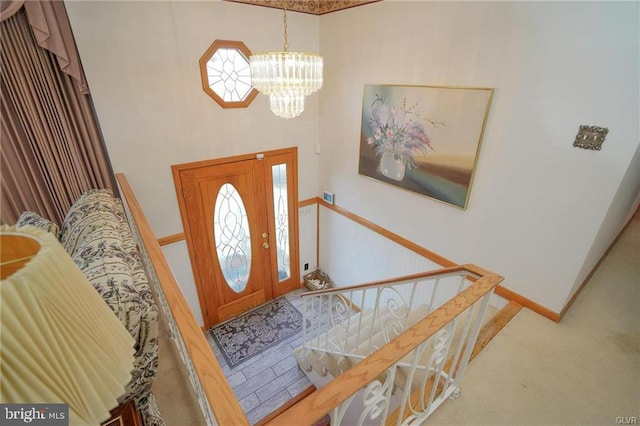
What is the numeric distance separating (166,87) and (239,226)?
1.75m

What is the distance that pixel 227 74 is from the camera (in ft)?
10.2

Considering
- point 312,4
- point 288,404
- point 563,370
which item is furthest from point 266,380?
point 312,4

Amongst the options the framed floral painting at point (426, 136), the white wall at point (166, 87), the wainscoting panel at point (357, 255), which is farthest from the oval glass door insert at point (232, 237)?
the framed floral painting at point (426, 136)

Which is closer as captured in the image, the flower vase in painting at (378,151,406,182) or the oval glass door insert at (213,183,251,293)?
the flower vase in painting at (378,151,406,182)

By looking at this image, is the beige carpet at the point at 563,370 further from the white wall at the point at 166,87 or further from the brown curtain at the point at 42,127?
the brown curtain at the point at 42,127

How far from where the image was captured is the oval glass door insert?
3.56 m

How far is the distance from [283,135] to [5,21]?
7.91 ft

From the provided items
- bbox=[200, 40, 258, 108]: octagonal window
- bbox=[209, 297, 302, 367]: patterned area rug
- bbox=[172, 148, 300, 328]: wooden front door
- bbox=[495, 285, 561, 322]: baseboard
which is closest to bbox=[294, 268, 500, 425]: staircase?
bbox=[495, 285, 561, 322]: baseboard

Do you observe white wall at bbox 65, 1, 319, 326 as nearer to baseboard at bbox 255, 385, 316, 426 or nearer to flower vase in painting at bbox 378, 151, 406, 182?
flower vase in painting at bbox 378, 151, 406, 182

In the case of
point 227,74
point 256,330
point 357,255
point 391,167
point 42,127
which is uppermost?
point 227,74

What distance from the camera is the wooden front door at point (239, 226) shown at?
11.0 feet

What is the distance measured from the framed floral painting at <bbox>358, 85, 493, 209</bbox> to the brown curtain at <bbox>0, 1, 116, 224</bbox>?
2.62m

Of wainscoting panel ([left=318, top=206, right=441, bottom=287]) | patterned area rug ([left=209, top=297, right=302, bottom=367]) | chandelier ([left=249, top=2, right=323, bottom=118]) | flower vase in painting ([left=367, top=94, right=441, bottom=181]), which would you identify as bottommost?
patterned area rug ([left=209, top=297, right=302, bottom=367])

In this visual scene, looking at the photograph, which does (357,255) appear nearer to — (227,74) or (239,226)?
(239,226)
